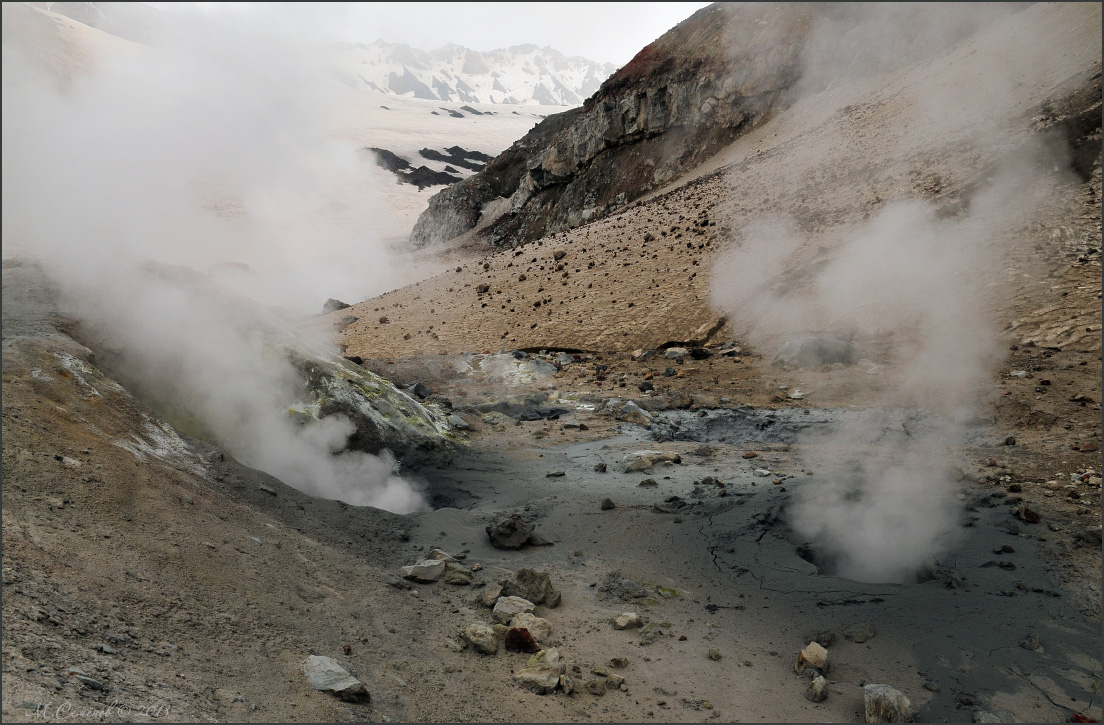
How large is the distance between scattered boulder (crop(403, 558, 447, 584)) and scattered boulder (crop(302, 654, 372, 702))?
1264 mm

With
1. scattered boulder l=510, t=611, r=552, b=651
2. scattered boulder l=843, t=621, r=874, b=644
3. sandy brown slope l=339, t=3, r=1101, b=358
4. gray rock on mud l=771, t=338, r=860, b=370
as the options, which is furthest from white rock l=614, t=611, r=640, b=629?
sandy brown slope l=339, t=3, r=1101, b=358

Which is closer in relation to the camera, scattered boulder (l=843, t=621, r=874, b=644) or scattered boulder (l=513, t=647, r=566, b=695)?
scattered boulder (l=513, t=647, r=566, b=695)

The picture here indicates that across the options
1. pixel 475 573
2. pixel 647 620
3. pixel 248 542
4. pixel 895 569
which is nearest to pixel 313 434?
pixel 248 542

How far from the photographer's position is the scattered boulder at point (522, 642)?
3.28 m

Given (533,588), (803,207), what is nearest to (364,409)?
(533,588)

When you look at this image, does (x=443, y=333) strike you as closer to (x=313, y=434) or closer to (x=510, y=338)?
(x=510, y=338)

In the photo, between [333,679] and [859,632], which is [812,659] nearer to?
[859,632]

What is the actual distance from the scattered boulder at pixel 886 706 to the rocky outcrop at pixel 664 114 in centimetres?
2111

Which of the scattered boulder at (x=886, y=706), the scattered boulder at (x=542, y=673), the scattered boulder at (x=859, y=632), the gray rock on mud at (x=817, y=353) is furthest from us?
the gray rock on mud at (x=817, y=353)

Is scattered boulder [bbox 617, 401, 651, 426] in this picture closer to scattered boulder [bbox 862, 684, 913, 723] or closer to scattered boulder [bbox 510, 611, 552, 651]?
scattered boulder [bbox 510, 611, 552, 651]

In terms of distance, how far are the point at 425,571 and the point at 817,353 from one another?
6.87m

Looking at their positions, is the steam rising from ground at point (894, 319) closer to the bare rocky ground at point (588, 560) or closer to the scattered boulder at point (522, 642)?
the bare rocky ground at point (588, 560)

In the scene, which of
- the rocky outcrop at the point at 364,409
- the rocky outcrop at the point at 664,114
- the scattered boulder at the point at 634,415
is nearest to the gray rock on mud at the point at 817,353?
the scattered boulder at the point at 634,415

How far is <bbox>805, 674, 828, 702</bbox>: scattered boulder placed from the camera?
2967 millimetres
